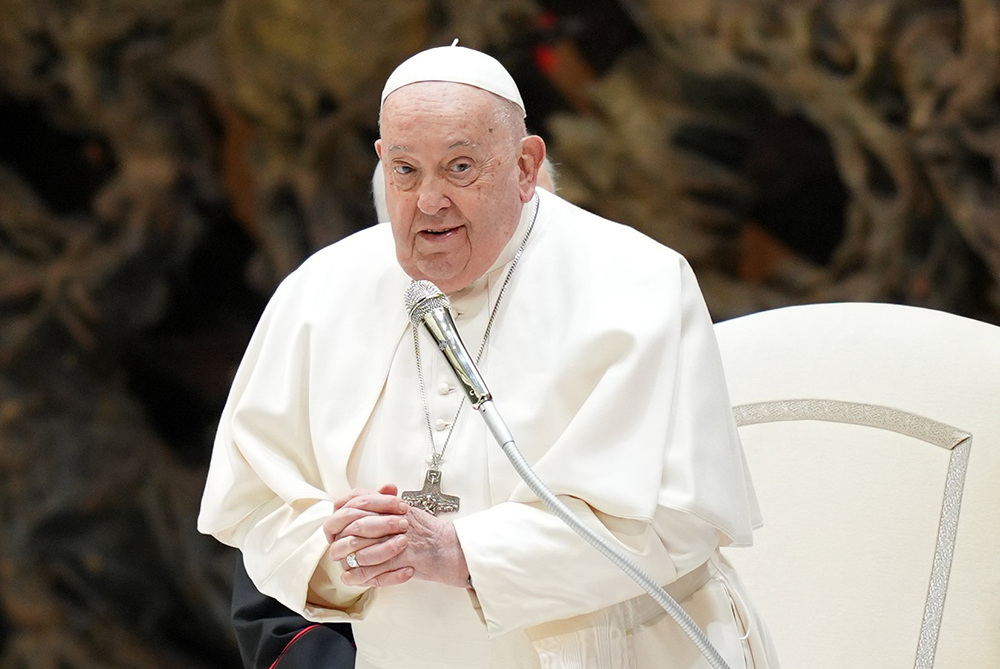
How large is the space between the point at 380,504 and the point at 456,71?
2.69 ft

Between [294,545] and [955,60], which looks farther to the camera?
[955,60]

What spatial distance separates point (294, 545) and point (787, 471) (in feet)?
5.36

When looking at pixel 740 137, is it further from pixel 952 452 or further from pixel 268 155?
pixel 952 452

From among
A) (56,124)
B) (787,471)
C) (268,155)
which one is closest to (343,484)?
(787,471)

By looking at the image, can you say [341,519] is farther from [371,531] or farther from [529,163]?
[529,163]

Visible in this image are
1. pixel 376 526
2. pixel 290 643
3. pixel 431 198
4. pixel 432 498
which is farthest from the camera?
pixel 290 643

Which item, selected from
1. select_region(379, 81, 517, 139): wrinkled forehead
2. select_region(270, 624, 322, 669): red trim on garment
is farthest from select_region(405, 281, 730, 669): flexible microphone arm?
select_region(270, 624, 322, 669): red trim on garment

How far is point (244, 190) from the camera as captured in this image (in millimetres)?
6965

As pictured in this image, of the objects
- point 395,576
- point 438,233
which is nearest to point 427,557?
point 395,576

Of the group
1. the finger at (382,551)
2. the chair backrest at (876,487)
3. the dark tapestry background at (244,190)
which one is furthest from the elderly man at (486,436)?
the dark tapestry background at (244,190)

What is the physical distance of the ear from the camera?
8.44 ft

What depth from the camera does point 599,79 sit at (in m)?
6.25

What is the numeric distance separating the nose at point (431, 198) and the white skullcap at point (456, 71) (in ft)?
0.67

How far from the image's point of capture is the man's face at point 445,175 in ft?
7.86
